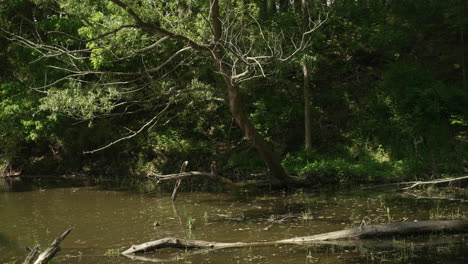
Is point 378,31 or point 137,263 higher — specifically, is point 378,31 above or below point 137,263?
above

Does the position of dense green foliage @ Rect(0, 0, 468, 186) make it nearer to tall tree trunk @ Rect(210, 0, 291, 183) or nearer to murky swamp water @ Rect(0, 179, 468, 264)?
tall tree trunk @ Rect(210, 0, 291, 183)

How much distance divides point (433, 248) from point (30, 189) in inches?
576

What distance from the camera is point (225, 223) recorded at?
11.3 meters

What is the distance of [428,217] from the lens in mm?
10609

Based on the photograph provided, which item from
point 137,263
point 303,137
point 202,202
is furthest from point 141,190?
point 137,263

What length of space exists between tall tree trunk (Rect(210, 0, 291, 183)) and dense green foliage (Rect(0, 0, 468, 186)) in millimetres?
567

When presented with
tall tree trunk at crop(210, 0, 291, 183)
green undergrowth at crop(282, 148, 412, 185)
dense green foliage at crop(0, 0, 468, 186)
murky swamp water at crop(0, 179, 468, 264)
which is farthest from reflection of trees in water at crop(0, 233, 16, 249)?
green undergrowth at crop(282, 148, 412, 185)

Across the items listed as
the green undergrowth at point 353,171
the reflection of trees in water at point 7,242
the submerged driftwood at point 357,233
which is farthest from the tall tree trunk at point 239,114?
the reflection of trees in water at point 7,242

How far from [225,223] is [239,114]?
12.4ft

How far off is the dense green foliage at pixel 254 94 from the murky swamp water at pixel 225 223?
2.55 meters

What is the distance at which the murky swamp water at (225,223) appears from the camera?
8508 mm

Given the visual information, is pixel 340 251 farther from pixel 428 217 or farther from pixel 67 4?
pixel 67 4

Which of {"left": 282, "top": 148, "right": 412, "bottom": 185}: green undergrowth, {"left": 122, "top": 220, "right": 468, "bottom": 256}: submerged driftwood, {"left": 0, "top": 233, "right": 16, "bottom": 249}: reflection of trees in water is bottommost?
{"left": 0, "top": 233, "right": 16, "bottom": 249}: reflection of trees in water

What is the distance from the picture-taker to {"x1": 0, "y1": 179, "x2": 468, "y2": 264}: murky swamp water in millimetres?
8508
